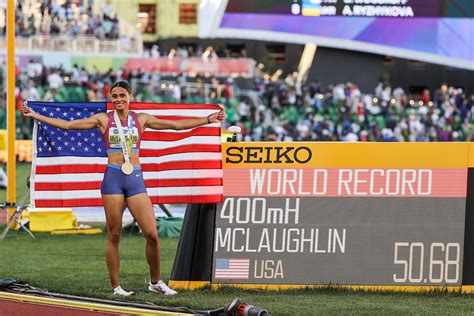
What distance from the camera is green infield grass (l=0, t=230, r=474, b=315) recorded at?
31.0ft

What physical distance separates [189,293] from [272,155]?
1324mm

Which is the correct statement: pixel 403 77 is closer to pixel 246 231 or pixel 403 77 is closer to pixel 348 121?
pixel 348 121

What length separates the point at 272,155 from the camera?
10664 mm

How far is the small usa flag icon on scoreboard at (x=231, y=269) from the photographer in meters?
10.6

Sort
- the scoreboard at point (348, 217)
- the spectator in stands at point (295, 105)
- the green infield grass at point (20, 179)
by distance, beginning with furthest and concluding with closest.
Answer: the spectator in stands at point (295, 105) → the green infield grass at point (20, 179) → the scoreboard at point (348, 217)

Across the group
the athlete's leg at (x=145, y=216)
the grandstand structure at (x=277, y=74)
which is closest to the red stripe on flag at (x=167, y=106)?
the athlete's leg at (x=145, y=216)

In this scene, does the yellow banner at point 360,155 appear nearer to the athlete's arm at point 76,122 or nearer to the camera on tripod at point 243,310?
the athlete's arm at point 76,122

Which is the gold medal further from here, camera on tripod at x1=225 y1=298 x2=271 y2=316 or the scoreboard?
camera on tripod at x1=225 y1=298 x2=271 y2=316

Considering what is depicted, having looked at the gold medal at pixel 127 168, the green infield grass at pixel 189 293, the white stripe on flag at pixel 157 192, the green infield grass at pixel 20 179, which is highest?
the gold medal at pixel 127 168

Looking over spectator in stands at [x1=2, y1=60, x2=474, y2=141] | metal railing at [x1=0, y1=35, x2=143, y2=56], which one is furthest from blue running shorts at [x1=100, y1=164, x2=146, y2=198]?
metal railing at [x1=0, y1=35, x2=143, y2=56]

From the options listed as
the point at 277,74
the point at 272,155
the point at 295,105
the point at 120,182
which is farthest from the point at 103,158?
the point at 277,74

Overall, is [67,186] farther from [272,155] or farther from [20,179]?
[20,179]

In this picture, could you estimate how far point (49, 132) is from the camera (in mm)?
11281

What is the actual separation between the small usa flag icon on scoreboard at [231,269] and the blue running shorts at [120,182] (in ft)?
3.16
